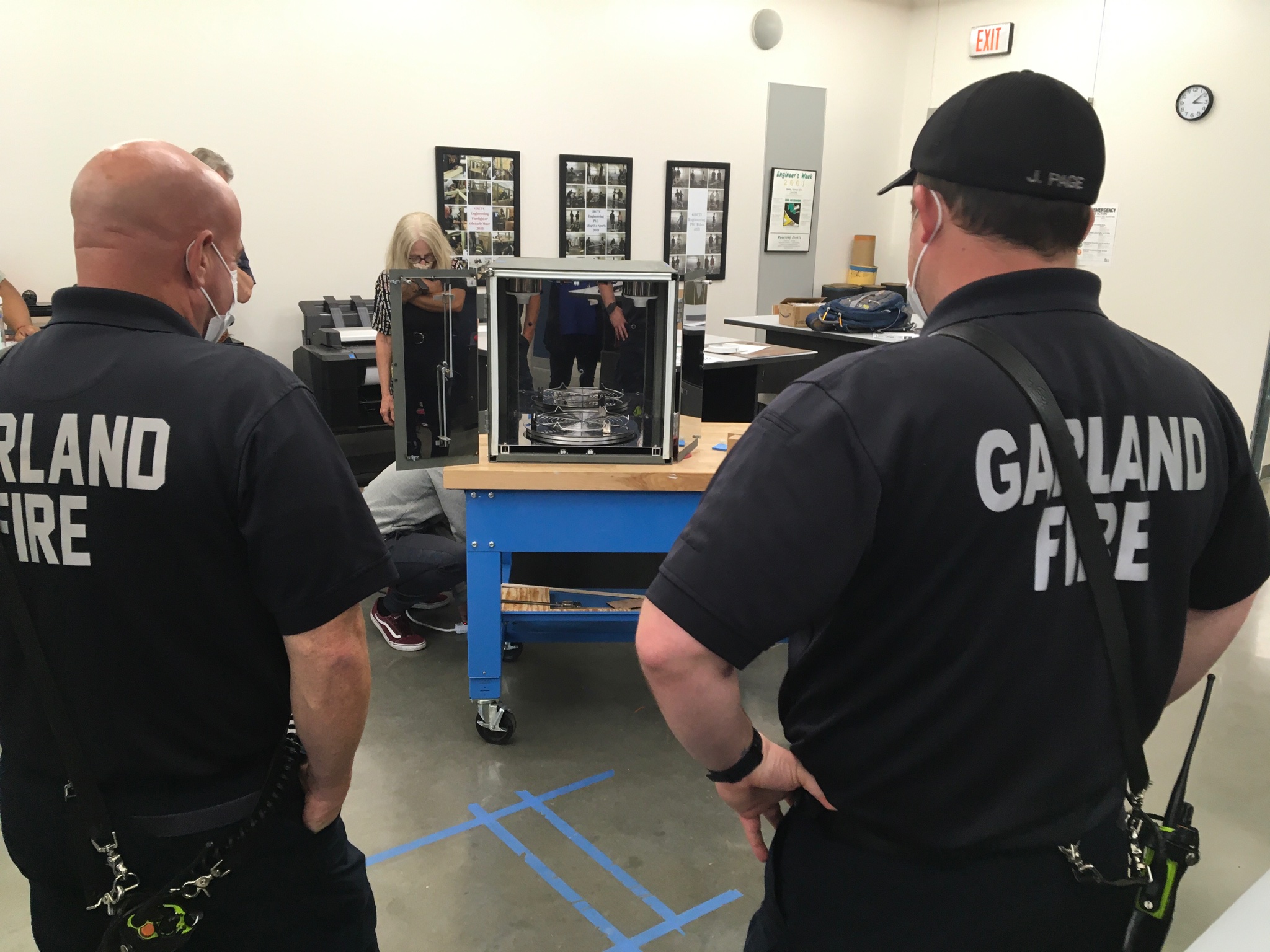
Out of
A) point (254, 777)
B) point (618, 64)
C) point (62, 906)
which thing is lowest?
point (62, 906)

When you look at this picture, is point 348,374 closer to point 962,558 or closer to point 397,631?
point 397,631

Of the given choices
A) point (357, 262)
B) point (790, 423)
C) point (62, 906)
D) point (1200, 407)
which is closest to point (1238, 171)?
point (357, 262)

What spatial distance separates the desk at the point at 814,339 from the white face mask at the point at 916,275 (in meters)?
3.91

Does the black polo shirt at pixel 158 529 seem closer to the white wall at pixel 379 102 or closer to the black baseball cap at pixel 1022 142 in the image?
the black baseball cap at pixel 1022 142

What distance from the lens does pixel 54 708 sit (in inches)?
42.8

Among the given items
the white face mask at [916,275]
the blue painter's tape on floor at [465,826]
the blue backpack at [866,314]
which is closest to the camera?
the white face mask at [916,275]

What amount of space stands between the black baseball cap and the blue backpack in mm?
4682

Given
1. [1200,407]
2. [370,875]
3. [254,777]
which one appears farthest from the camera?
[370,875]

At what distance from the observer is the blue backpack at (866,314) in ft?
18.1

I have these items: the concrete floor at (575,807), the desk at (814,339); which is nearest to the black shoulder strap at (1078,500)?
the concrete floor at (575,807)

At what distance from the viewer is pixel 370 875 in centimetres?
212

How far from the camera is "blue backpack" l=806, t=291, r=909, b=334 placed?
5508 millimetres

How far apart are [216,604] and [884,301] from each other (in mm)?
5041

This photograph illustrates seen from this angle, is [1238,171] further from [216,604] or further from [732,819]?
[216,604]
